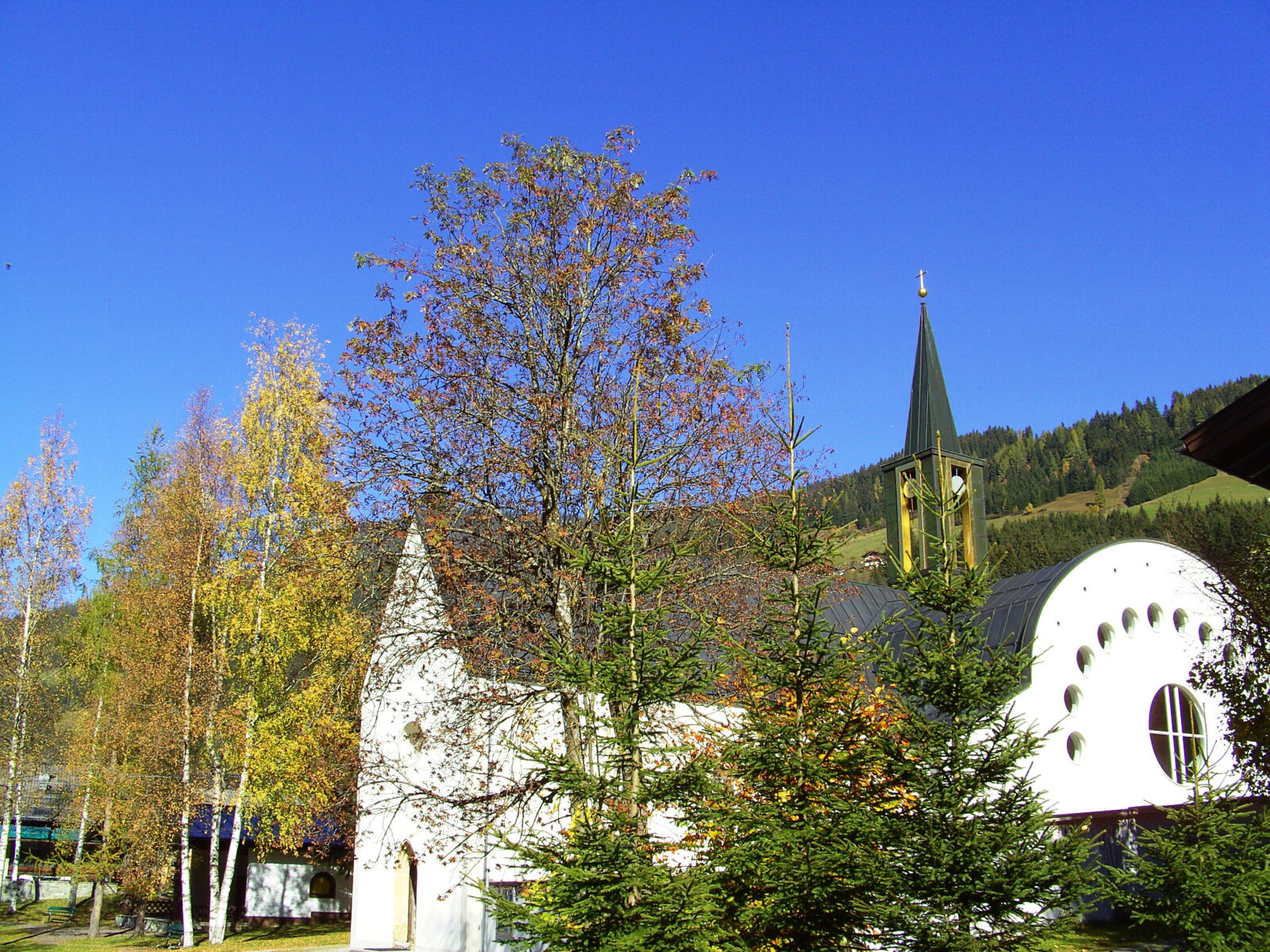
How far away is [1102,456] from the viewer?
121 metres

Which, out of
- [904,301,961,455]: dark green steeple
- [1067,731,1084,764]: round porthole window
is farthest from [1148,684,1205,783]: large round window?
[904,301,961,455]: dark green steeple

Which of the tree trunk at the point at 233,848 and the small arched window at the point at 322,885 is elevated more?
the tree trunk at the point at 233,848

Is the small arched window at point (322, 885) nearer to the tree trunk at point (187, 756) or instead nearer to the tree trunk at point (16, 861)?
the tree trunk at point (187, 756)

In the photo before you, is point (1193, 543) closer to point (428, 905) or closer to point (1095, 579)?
point (1095, 579)

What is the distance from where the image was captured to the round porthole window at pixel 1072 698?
26.9 m

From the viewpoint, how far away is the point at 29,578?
29250 mm

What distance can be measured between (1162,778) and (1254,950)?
70.5 feet

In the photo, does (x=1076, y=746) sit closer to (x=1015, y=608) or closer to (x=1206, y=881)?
(x=1015, y=608)

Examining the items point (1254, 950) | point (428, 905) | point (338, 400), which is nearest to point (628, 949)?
point (1254, 950)

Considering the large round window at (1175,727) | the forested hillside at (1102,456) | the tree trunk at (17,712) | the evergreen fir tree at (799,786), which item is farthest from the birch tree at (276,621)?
the forested hillside at (1102,456)

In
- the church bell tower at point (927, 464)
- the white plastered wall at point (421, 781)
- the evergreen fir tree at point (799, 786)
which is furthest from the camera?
the church bell tower at point (927, 464)

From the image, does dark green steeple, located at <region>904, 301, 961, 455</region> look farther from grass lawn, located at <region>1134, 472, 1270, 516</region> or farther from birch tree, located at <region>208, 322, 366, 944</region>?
grass lawn, located at <region>1134, 472, 1270, 516</region>

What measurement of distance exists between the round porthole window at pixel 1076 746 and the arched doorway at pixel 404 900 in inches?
683

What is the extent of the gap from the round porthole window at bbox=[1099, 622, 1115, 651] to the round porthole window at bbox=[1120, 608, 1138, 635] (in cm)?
63
